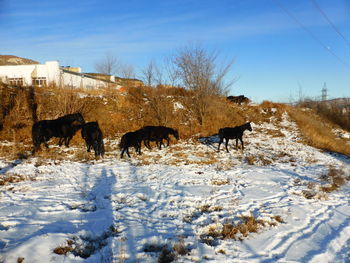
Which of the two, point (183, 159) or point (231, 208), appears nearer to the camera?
point (231, 208)

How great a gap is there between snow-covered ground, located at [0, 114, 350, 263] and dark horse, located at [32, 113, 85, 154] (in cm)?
238

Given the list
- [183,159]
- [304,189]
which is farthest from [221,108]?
[304,189]

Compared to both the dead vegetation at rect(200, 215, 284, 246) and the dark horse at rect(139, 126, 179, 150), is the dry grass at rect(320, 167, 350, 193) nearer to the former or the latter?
the dead vegetation at rect(200, 215, 284, 246)

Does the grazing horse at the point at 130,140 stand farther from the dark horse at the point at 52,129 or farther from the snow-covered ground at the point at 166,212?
the dark horse at the point at 52,129

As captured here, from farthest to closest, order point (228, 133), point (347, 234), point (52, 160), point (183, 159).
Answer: point (228, 133) < point (183, 159) < point (52, 160) < point (347, 234)

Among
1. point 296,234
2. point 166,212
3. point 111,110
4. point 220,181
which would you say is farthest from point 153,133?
point 296,234

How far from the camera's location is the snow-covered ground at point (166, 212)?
3912 millimetres

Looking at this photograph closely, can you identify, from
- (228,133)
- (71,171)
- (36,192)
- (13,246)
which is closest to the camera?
(13,246)

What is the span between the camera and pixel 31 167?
9047 mm

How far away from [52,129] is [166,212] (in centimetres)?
985

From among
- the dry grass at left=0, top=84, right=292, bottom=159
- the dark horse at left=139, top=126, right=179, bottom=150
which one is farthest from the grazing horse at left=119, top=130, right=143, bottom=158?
the dry grass at left=0, top=84, right=292, bottom=159

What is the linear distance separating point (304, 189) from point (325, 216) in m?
1.86

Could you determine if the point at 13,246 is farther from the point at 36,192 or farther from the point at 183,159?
the point at 183,159

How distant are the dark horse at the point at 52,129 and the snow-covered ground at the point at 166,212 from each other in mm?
2384
